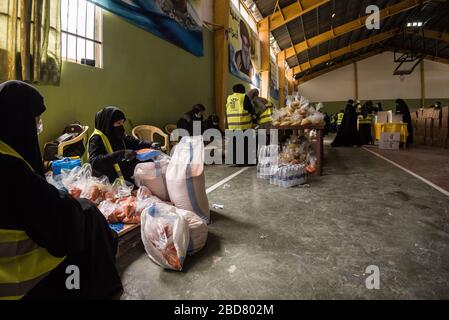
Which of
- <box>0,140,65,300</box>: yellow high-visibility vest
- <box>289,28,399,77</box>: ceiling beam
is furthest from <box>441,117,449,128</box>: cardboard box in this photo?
<box>289,28,399,77</box>: ceiling beam

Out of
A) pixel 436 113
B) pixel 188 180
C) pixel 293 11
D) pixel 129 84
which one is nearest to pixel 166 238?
pixel 188 180

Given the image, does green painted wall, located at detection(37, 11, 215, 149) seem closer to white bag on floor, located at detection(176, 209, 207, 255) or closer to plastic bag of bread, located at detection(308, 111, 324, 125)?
white bag on floor, located at detection(176, 209, 207, 255)

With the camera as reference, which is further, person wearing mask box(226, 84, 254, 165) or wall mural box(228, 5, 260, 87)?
wall mural box(228, 5, 260, 87)

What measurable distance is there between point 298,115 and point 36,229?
3405 millimetres

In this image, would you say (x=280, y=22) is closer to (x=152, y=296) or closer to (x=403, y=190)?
(x=403, y=190)

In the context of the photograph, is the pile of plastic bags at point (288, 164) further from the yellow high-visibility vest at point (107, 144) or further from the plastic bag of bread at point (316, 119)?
the yellow high-visibility vest at point (107, 144)

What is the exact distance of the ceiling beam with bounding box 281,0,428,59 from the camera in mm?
9990

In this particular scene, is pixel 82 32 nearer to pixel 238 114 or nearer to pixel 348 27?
pixel 238 114

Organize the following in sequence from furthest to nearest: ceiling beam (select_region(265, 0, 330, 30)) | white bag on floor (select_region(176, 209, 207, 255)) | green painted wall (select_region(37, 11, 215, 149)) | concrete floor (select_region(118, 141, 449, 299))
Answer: ceiling beam (select_region(265, 0, 330, 30)) → green painted wall (select_region(37, 11, 215, 149)) → white bag on floor (select_region(176, 209, 207, 255)) → concrete floor (select_region(118, 141, 449, 299))

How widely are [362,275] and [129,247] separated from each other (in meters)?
1.28

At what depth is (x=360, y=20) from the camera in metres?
10.8

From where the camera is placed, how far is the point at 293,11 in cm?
908

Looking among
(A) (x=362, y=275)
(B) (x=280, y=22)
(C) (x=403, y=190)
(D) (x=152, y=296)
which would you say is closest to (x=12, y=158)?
(D) (x=152, y=296)

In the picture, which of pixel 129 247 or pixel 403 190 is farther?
pixel 403 190
